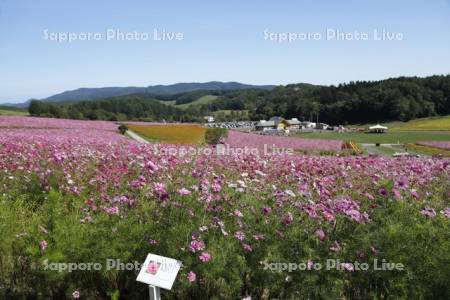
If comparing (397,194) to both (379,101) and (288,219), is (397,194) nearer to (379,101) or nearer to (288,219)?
(288,219)

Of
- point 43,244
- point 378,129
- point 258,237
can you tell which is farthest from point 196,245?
point 378,129

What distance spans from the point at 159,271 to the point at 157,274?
31mm

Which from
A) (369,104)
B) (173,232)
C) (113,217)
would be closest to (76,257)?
(113,217)

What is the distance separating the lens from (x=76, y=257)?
4.30 metres

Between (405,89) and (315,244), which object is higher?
(405,89)

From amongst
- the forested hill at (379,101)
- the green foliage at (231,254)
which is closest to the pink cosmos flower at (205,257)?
the green foliage at (231,254)

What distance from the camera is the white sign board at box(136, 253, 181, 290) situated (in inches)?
138

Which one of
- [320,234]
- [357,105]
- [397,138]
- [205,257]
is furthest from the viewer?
[357,105]

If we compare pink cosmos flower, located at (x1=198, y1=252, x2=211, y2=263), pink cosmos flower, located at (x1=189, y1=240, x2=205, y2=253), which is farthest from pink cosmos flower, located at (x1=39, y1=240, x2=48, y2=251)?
pink cosmos flower, located at (x1=198, y1=252, x2=211, y2=263)

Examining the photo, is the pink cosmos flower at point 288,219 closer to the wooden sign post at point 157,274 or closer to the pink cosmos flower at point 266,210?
the pink cosmos flower at point 266,210

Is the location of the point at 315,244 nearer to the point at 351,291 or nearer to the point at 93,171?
the point at 351,291

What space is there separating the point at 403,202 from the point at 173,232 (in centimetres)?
283

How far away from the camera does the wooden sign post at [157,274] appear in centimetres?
349

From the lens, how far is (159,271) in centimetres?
359
